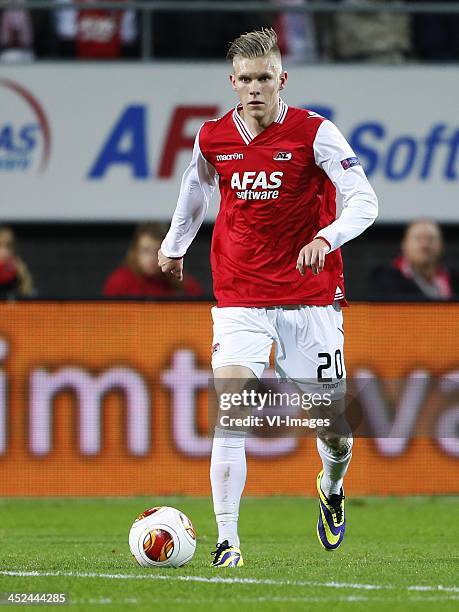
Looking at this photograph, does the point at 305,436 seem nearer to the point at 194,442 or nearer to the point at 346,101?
the point at 194,442

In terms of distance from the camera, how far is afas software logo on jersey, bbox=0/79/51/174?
12977mm

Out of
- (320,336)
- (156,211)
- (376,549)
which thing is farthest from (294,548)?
(156,211)

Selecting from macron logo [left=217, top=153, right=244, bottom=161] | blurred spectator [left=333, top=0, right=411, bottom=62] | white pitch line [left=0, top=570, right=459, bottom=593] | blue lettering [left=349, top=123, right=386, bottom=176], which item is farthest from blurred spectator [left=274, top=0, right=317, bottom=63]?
white pitch line [left=0, top=570, right=459, bottom=593]

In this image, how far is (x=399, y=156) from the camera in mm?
13211

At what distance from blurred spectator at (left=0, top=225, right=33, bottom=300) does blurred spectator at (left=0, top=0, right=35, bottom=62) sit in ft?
7.06

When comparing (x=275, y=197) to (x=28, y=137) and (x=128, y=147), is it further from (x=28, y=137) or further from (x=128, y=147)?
(x=28, y=137)

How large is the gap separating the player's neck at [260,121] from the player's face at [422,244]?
4916 mm

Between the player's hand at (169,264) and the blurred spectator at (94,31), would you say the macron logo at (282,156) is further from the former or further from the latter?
the blurred spectator at (94,31)

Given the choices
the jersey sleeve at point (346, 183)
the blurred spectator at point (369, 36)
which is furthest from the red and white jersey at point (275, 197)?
the blurred spectator at point (369, 36)

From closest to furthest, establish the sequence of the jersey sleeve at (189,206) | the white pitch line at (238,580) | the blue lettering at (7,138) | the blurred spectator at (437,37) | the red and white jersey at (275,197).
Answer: the white pitch line at (238,580), the red and white jersey at (275,197), the jersey sleeve at (189,206), the blue lettering at (7,138), the blurred spectator at (437,37)

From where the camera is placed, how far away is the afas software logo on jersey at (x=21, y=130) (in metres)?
13.0

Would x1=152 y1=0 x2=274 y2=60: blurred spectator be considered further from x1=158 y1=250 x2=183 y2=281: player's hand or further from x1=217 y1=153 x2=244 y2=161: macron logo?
x1=217 y1=153 x2=244 y2=161: macron logo

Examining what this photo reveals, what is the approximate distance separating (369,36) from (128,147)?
2525 millimetres

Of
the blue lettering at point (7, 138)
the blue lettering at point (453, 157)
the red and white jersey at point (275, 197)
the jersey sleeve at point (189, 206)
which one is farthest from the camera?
the blue lettering at point (453, 157)
